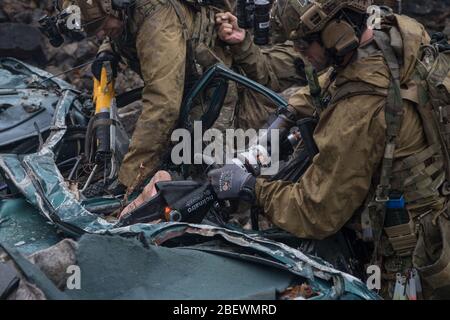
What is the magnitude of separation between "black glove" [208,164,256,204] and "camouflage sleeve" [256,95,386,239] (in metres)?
0.10

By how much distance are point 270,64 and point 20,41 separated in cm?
399

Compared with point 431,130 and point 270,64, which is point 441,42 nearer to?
point 431,130

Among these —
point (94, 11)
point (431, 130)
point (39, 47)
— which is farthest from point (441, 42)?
point (39, 47)

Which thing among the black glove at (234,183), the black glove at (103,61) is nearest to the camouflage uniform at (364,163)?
the black glove at (234,183)

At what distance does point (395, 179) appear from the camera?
318 cm

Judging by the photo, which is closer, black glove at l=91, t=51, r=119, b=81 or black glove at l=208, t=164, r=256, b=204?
black glove at l=208, t=164, r=256, b=204

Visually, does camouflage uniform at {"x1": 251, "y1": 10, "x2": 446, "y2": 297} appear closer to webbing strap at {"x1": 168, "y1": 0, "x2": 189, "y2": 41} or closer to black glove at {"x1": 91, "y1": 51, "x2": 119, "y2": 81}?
webbing strap at {"x1": 168, "y1": 0, "x2": 189, "y2": 41}

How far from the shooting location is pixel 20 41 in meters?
8.01

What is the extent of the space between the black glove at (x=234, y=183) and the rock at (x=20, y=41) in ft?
17.0

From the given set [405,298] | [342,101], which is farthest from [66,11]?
[405,298]

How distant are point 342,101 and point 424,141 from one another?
17.2 inches

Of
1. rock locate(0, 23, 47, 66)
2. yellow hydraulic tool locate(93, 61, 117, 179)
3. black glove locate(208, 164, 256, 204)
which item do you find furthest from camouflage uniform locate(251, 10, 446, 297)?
rock locate(0, 23, 47, 66)

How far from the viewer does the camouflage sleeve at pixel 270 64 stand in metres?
4.98

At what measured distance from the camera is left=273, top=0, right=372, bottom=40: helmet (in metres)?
2.99
